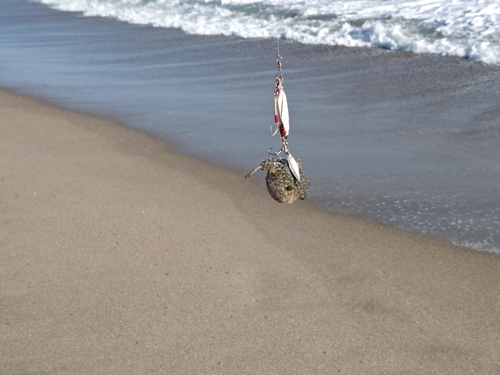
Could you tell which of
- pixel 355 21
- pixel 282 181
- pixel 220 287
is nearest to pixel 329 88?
pixel 355 21

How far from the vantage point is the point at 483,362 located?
13.6 ft

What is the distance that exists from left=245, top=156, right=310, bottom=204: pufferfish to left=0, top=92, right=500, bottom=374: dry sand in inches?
44.1

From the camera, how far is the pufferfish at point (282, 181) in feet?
11.1

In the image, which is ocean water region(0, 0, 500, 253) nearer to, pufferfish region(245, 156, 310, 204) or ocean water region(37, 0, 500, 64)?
ocean water region(37, 0, 500, 64)

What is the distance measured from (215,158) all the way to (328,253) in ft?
7.23

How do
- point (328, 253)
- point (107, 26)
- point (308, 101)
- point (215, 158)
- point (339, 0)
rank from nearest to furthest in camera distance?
point (328, 253) → point (215, 158) → point (308, 101) → point (339, 0) → point (107, 26)

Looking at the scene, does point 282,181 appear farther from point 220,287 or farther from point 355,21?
point 355,21

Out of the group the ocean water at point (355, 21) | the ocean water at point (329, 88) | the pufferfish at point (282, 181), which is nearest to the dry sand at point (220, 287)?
the ocean water at point (329, 88)

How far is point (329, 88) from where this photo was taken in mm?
9391

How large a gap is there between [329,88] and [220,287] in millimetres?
4966

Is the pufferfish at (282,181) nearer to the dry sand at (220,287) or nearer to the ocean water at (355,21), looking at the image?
the dry sand at (220,287)

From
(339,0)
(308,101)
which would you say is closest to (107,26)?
(339,0)

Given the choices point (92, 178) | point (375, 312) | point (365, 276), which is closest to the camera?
point (375, 312)

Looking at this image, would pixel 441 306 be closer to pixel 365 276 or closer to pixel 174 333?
pixel 365 276
